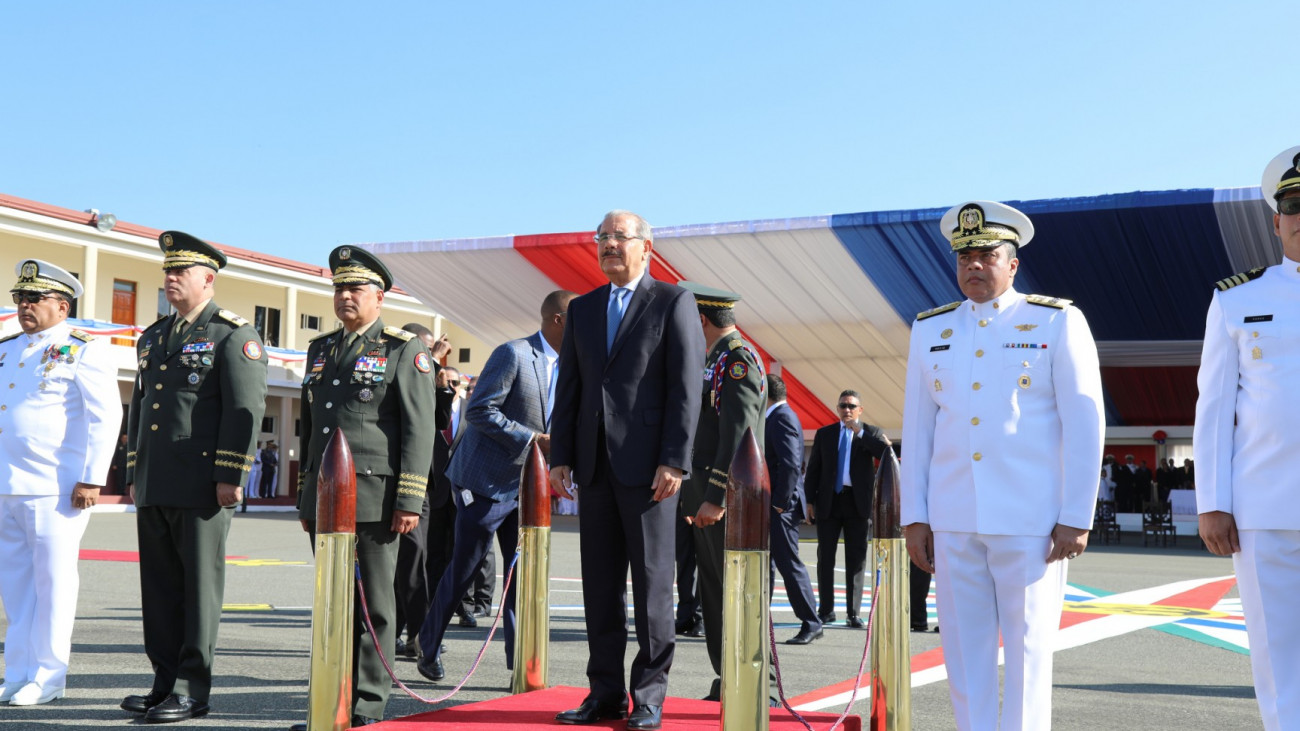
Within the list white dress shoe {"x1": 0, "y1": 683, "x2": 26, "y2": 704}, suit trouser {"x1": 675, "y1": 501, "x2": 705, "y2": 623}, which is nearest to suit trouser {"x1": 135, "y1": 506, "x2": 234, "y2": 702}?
white dress shoe {"x1": 0, "y1": 683, "x2": 26, "y2": 704}

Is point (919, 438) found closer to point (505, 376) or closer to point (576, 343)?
point (576, 343)

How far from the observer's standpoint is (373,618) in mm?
5301

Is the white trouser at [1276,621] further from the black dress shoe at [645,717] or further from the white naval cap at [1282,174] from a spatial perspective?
the black dress shoe at [645,717]

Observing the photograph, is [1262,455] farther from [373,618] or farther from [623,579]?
[373,618]

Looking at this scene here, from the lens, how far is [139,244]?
3897 centimetres

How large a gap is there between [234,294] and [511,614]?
3895 cm

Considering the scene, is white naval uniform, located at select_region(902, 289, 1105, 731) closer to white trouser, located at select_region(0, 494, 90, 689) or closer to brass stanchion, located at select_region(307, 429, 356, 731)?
brass stanchion, located at select_region(307, 429, 356, 731)

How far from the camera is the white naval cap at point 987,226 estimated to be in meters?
4.26

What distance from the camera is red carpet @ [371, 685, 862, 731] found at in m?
4.47

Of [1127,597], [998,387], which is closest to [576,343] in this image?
[998,387]

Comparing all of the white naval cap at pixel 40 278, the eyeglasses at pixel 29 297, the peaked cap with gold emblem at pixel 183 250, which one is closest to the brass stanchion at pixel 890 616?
the peaked cap with gold emblem at pixel 183 250

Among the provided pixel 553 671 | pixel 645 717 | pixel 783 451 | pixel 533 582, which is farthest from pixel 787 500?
pixel 645 717

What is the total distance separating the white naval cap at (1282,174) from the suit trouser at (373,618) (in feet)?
12.3

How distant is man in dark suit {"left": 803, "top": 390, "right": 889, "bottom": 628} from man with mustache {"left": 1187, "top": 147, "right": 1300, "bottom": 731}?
6168 mm
